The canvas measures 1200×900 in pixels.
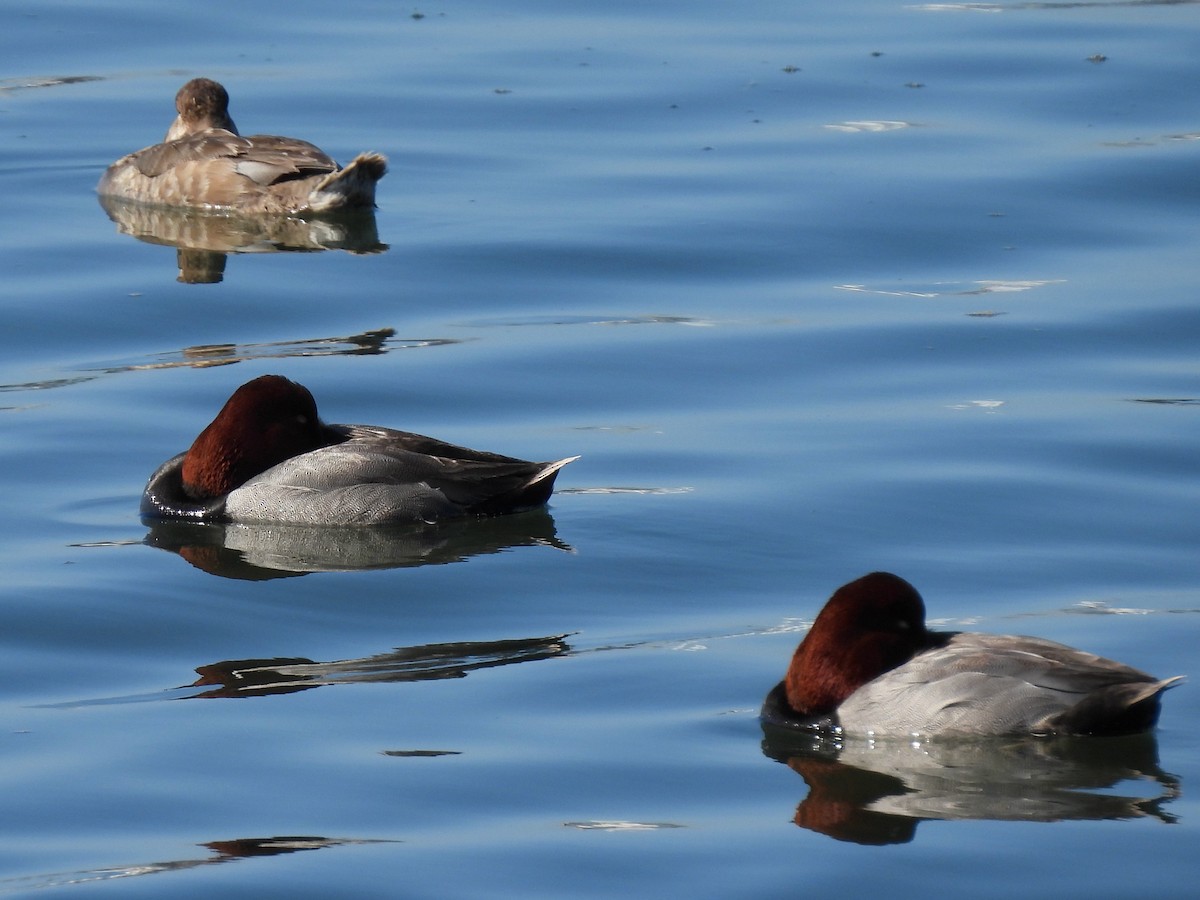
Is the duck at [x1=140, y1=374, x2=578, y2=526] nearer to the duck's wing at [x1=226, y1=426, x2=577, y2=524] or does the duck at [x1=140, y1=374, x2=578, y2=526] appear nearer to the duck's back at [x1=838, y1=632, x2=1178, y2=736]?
the duck's wing at [x1=226, y1=426, x2=577, y2=524]

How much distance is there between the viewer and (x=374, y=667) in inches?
301

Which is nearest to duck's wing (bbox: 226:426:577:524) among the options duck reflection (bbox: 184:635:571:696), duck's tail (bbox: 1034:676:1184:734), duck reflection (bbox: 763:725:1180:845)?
duck reflection (bbox: 184:635:571:696)

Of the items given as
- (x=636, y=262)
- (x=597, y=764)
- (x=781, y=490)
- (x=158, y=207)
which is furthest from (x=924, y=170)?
(x=597, y=764)

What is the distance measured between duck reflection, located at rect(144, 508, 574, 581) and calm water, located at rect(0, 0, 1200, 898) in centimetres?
4

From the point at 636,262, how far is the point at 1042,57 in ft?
21.0

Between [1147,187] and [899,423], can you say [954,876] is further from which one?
[1147,187]

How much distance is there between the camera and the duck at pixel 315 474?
9.59 meters

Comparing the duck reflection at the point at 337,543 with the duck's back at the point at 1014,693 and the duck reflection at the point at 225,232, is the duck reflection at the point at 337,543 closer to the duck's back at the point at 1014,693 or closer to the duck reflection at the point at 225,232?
the duck's back at the point at 1014,693

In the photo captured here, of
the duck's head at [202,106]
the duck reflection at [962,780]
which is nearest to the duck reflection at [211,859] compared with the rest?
the duck reflection at [962,780]

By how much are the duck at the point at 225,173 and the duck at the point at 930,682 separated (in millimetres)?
8700

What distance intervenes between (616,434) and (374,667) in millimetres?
3102

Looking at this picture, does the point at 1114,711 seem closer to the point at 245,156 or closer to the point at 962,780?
the point at 962,780

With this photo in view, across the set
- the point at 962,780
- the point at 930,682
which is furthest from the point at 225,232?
the point at 962,780

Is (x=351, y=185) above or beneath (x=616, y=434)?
above
